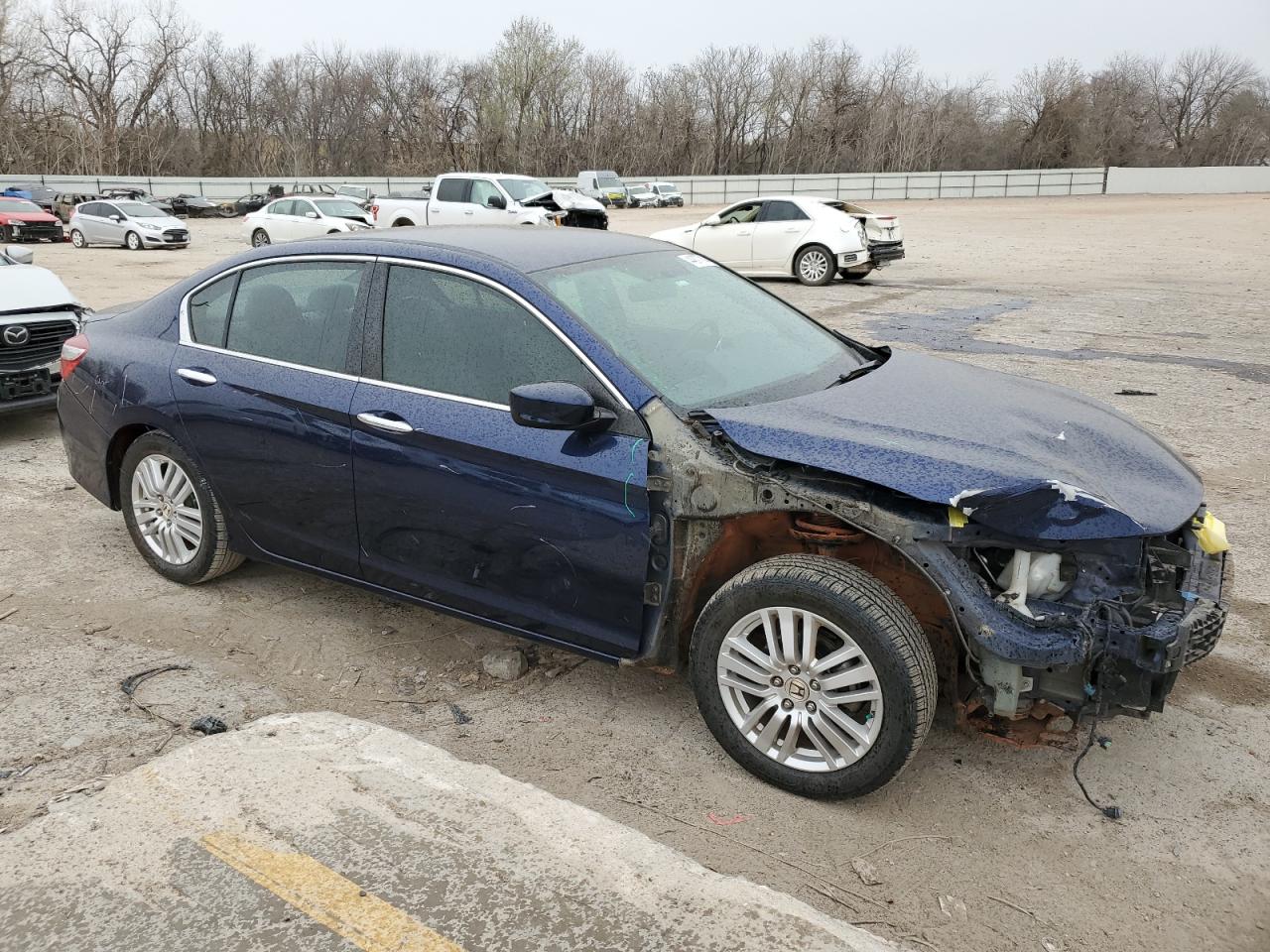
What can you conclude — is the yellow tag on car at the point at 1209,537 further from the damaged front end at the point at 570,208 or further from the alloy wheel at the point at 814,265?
the damaged front end at the point at 570,208

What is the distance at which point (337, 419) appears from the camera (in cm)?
384

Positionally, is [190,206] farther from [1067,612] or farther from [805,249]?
[1067,612]

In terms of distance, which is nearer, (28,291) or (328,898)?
(328,898)

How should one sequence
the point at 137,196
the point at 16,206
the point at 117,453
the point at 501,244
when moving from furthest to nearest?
the point at 137,196, the point at 16,206, the point at 117,453, the point at 501,244

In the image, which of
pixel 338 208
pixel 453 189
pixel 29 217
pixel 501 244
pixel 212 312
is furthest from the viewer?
pixel 29 217

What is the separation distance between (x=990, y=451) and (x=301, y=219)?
25871mm

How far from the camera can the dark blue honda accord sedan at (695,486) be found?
294cm

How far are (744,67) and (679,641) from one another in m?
91.5

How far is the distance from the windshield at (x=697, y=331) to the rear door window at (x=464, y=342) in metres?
0.16

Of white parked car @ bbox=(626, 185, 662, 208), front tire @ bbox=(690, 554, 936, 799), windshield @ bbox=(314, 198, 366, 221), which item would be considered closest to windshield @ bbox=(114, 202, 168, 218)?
windshield @ bbox=(314, 198, 366, 221)

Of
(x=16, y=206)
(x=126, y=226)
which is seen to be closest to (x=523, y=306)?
(x=126, y=226)

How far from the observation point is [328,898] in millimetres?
2617

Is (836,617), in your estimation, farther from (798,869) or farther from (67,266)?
(67,266)

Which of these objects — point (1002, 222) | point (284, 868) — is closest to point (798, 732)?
point (284, 868)
